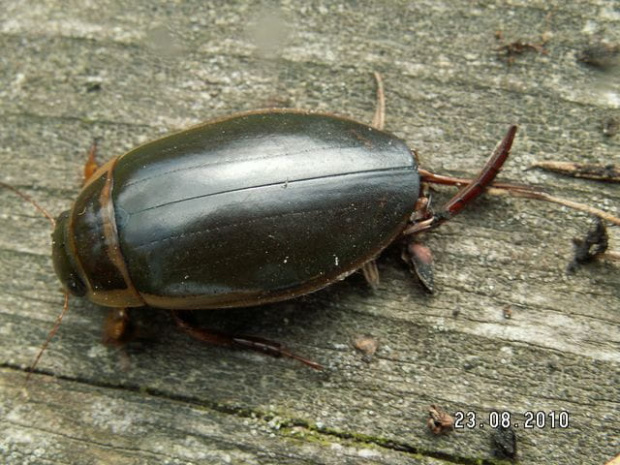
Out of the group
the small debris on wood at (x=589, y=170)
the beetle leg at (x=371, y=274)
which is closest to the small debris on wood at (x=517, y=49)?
the small debris on wood at (x=589, y=170)

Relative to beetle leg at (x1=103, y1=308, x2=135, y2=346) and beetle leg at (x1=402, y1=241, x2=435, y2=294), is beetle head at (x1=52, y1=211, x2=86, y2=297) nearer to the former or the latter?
beetle leg at (x1=103, y1=308, x2=135, y2=346)

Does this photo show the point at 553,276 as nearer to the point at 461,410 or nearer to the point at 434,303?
the point at 434,303

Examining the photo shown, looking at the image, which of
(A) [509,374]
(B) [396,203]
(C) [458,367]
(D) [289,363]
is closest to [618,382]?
(A) [509,374]

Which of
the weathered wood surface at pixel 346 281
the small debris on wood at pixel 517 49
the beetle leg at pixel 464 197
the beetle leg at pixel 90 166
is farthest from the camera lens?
the beetle leg at pixel 90 166

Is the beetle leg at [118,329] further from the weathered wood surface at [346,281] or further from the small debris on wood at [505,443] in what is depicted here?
the small debris on wood at [505,443]

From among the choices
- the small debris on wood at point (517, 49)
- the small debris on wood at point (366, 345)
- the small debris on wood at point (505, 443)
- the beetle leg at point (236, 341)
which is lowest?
the small debris on wood at point (505, 443)

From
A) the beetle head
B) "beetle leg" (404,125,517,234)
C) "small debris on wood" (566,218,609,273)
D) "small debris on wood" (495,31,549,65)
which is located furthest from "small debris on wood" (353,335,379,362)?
"small debris on wood" (495,31,549,65)

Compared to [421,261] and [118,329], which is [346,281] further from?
[118,329]
